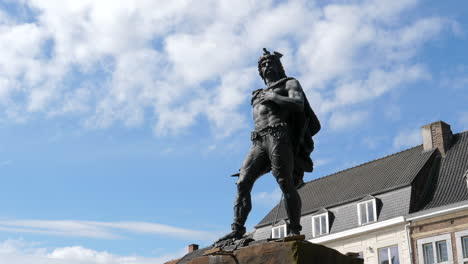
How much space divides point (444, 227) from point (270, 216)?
12031mm

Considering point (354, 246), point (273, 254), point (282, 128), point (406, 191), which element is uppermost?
point (406, 191)

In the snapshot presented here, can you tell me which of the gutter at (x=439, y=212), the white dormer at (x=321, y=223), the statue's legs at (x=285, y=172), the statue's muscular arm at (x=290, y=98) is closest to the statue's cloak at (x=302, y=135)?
the statue's muscular arm at (x=290, y=98)

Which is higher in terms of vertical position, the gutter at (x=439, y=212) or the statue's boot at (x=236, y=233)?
the gutter at (x=439, y=212)

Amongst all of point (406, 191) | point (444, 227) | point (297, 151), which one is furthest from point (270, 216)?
point (297, 151)

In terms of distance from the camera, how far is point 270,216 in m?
36.0

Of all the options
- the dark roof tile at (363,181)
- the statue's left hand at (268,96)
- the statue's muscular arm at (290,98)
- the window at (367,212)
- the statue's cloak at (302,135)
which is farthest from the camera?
the dark roof tile at (363,181)

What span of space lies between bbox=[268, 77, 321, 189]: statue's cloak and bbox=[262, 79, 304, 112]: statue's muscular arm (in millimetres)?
180

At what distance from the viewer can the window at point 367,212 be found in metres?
29.0

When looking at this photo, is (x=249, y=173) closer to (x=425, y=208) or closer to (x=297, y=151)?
(x=297, y=151)

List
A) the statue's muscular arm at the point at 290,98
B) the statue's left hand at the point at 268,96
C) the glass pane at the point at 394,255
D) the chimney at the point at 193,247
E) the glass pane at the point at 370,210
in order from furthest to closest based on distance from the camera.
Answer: the chimney at the point at 193,247
the glass pane at the point at 370,210
the glass pane at the point at 394,255
the statue's left hand at the point at 268,96
the statue's muscular arm at the point at 290,98

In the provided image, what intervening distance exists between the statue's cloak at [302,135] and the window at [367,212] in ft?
69.5

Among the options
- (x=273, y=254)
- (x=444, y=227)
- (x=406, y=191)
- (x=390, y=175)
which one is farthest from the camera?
(x=390, y=175)

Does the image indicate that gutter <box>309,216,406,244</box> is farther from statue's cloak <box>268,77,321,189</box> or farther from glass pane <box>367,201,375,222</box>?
statue's cloak <box>268,77,321,189</box>

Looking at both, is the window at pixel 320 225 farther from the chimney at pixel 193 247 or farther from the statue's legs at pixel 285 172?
the statue's legs at pixel 285 172
